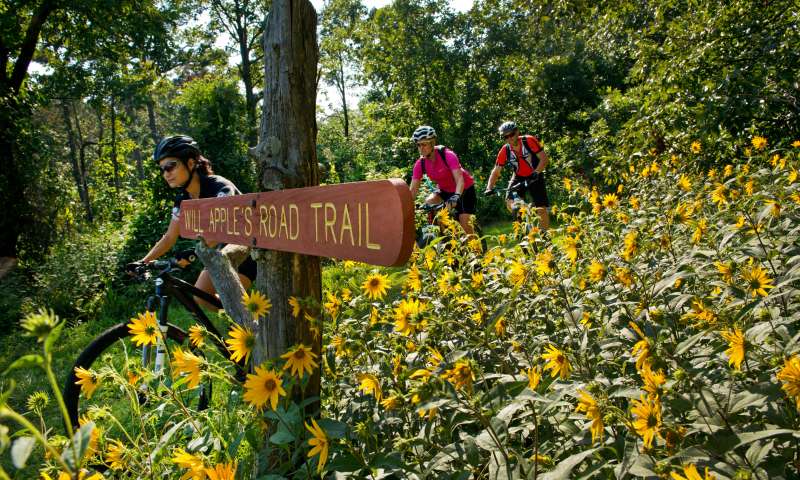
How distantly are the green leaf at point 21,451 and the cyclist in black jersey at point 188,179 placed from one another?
2.36m

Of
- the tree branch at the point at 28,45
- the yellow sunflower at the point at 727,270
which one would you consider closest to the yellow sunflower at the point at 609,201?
the yellow sunflower at the point at 727,270

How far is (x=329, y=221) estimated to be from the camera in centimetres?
128

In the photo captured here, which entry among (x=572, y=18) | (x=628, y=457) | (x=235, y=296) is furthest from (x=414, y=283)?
(x=572, y=18)

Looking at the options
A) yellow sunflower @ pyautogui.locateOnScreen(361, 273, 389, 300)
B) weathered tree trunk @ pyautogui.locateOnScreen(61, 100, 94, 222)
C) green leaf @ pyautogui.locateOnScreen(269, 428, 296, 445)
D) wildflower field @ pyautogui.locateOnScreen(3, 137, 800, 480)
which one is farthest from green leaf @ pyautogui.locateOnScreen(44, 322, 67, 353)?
weathered tree trunk @ pyautogui.locateOnScreen(61, 100, 94, 222)

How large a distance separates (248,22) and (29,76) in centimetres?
909

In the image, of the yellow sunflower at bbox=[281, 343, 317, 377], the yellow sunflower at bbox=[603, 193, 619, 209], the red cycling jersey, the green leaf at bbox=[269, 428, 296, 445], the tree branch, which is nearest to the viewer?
the green leaf at bbox=[269, 428, 296, 445]

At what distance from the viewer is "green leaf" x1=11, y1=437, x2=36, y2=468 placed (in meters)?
0.45

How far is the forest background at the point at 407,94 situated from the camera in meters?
3.87

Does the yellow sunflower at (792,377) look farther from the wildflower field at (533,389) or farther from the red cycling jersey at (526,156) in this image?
the red cycling jersey at (526,156)

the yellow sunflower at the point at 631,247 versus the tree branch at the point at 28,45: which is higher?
the tree branch at the point at 28,45

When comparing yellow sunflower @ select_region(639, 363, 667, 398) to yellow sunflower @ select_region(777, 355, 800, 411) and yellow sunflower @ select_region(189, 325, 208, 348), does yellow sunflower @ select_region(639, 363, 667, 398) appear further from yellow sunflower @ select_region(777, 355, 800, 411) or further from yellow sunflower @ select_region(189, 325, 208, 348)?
yellow sunflower @ select_region(189, 325, 208, 348)

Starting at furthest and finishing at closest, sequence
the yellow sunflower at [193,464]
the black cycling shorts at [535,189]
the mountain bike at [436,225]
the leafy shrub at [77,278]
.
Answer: the leafy shrub at [77,278], the black cycling shorts at [535,189], the mountain bike at [436,225], the yellow sunflower at [193,464]

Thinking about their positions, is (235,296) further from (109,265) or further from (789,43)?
(109,265)

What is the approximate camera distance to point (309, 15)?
5.40 feet
